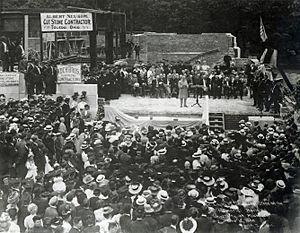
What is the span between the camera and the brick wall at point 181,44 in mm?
6672

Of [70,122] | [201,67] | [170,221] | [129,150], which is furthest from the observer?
[201,67]

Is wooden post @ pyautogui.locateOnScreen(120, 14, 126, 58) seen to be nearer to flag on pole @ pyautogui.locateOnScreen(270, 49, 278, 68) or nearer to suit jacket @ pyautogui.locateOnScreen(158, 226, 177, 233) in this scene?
flag on pole @ pyautogui.locateOnScreen(270, 49, 278, 68)

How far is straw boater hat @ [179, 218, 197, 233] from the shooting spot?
5051 millimetres

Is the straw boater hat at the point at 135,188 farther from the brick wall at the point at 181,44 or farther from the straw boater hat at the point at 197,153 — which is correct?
the brick wall at the point at 181,44

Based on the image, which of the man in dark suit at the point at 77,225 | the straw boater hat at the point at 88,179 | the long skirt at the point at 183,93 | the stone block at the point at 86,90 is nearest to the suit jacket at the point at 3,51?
the stone block at the point at 86,90

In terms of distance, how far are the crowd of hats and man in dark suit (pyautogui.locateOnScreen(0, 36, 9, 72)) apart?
447 mm

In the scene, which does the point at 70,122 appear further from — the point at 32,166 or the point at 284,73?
the point at 284,73

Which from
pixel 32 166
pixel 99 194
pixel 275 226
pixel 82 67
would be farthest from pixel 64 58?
pixel 275 226

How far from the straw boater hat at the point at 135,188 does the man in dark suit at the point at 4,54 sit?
2139 millimetres

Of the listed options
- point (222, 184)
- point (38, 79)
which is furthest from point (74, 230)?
point (38, 79)

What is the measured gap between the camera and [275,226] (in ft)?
17.0

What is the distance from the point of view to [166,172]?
18.7 feet

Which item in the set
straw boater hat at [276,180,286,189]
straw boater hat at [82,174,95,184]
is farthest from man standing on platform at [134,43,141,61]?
straw boater hat at [276,180,286,189]

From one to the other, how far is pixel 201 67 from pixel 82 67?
1.43 m
